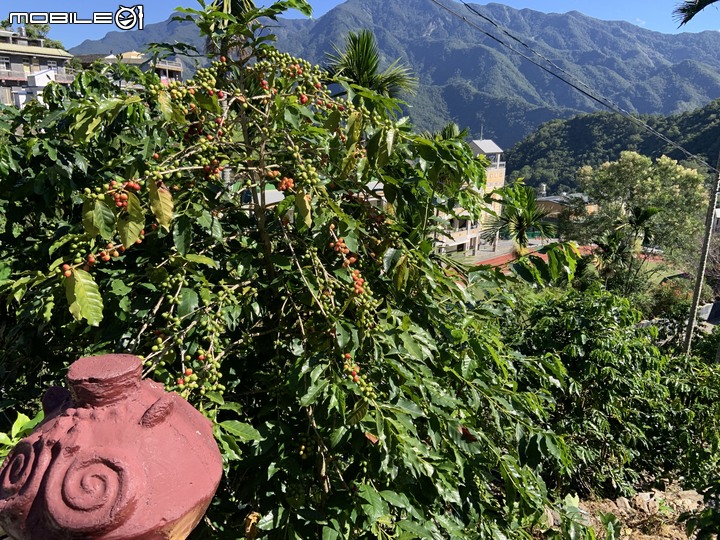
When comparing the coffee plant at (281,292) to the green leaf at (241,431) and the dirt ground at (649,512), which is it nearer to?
the green leaf at (241,431)

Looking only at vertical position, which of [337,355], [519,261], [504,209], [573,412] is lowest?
[573,412]

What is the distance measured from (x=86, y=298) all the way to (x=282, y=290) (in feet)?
2.47

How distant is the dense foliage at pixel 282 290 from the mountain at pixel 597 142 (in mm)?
41708

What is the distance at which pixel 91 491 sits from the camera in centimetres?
80

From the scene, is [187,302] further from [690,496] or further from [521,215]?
[690,496]

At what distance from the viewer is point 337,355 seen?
167 cm

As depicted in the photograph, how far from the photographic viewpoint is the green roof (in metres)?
36.9

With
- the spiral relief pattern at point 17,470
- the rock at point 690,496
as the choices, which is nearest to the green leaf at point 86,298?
the spiral relief pattern at point 17,470

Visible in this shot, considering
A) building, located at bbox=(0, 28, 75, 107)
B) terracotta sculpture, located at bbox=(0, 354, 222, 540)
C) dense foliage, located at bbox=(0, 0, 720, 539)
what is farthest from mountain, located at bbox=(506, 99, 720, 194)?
terracotta sculpture, located at bbox=(0, 354, 222, 540)

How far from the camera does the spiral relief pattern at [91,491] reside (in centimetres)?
79

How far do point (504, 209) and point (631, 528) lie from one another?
3940mm

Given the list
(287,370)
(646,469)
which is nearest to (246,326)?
(287,370)

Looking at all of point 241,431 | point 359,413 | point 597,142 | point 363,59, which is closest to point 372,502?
point 359,413

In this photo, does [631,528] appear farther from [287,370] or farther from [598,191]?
[598,191]
